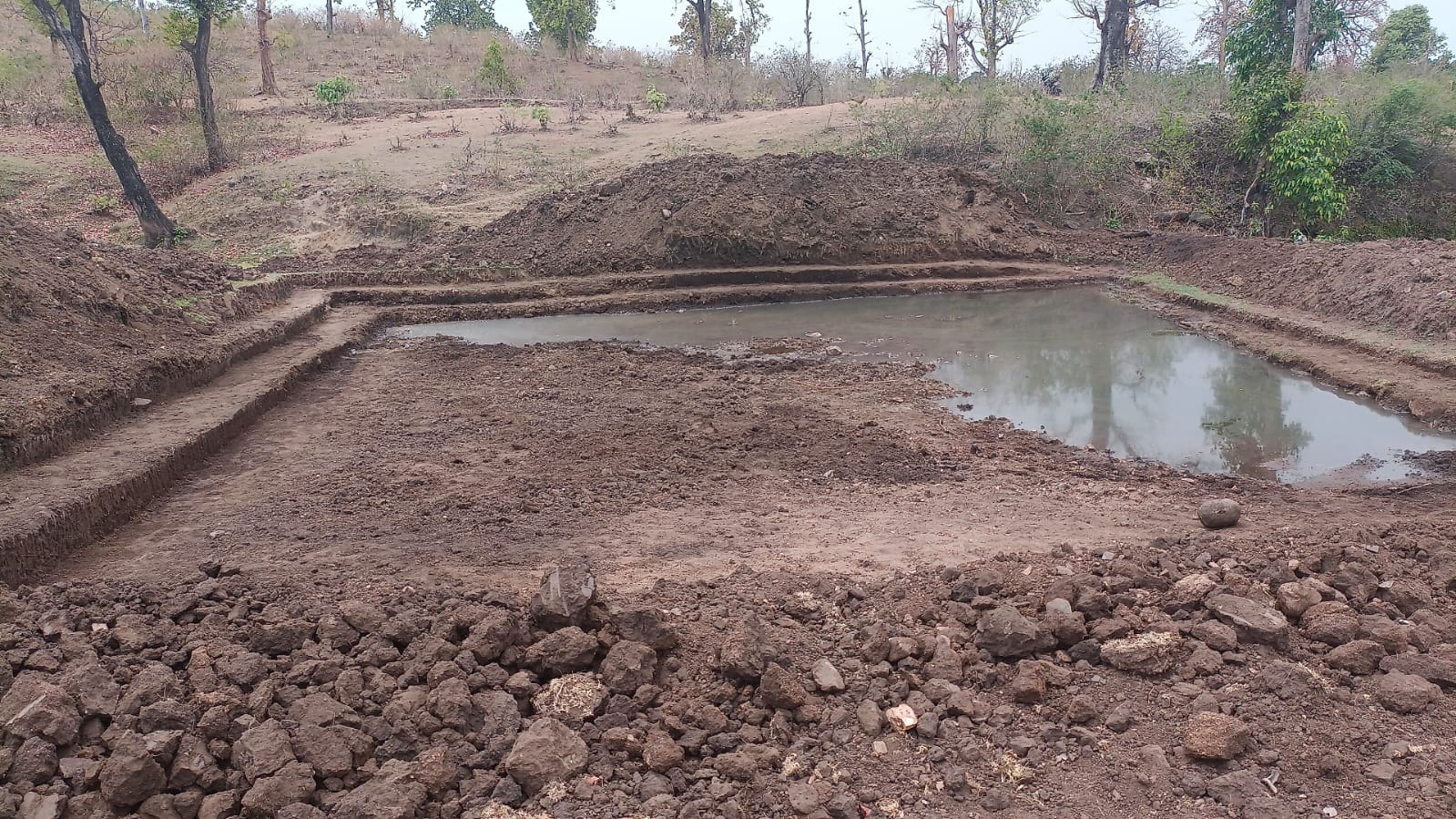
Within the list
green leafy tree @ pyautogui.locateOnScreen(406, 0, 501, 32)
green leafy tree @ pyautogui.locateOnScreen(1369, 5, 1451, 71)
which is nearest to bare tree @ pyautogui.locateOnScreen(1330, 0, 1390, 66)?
green leafy tree @ pyautogui.locateOnScreen(1369, 5, 1451, 71)

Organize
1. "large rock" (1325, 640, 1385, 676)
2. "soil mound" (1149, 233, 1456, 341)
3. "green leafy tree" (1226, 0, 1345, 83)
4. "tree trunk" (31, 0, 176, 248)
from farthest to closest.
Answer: "green leafy tree" (1226, 0, 1345, 83) → "tree trunk" (31, 0, 176, 248) → "soil mound" (1149, 233, 1456, 341) → "large rock" (1325, 640, 1385, 676)

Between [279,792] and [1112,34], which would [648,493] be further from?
[1112,34]

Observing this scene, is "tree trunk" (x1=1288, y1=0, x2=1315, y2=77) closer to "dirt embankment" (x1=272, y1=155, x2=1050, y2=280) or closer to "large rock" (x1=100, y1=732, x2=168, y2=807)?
"dirt embankment" (x1=272, y1=155, x2=1050, y2=280)

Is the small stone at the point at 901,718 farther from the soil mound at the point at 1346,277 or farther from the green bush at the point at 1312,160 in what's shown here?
the green bush at the point at 1312,160

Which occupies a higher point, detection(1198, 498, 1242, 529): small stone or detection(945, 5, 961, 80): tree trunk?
detection(945, 5, 961, 80): tree trunk

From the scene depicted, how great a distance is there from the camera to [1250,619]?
10.7ft

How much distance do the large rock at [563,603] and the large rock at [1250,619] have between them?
2594 millimetres

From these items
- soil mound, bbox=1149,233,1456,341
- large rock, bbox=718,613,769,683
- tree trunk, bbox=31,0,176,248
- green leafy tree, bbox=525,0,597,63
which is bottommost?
large rock, bbox=718,613,769,683

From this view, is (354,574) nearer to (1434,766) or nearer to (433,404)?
(433,404)

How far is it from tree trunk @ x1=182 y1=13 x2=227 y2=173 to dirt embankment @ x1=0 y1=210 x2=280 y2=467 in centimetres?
936

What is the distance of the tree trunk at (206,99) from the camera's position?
17078 millimetres

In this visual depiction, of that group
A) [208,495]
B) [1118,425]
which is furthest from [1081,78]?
[208,495]

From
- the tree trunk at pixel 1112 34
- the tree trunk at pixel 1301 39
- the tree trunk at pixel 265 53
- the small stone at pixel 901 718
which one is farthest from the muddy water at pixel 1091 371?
the tree trunk at pixel 265 53

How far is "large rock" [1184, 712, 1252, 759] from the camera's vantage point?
2623 millimetres
